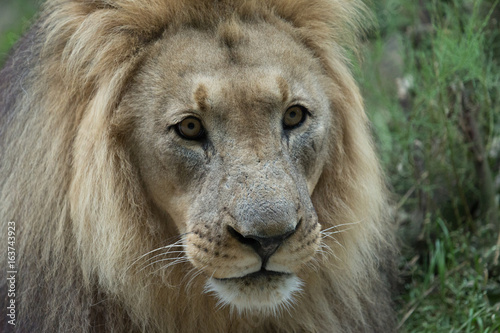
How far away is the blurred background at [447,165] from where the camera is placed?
412cm

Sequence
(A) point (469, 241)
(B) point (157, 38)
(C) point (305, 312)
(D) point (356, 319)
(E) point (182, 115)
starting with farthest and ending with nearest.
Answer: (A) point (469, 241)
(D) point (356, 319)
(C) point (305, 312)
(B) point (157, 38)
(E) point (182, 115)

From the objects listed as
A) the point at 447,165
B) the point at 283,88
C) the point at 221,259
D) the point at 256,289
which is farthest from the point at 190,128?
the point at 447,165

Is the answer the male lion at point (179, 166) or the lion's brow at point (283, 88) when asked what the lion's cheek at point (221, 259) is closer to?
the male lion at point (179, 166)

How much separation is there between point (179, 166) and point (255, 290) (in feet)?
1.95

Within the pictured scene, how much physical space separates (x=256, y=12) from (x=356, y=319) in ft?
5.30

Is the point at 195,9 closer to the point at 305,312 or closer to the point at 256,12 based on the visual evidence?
the point at 256,12

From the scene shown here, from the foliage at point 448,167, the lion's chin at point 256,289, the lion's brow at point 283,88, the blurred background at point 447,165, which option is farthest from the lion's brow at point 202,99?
the foliage at point 448,167

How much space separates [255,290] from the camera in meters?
2.58

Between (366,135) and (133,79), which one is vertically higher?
(133,79)

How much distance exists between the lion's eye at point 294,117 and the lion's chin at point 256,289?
65 centimetres

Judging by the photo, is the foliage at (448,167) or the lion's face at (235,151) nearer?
the lion's face at (235,151)

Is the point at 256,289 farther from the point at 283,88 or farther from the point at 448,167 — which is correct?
the point at 448,167

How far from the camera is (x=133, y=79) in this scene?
113 inches

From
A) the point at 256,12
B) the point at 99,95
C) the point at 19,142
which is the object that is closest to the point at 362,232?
the point at 256,12
